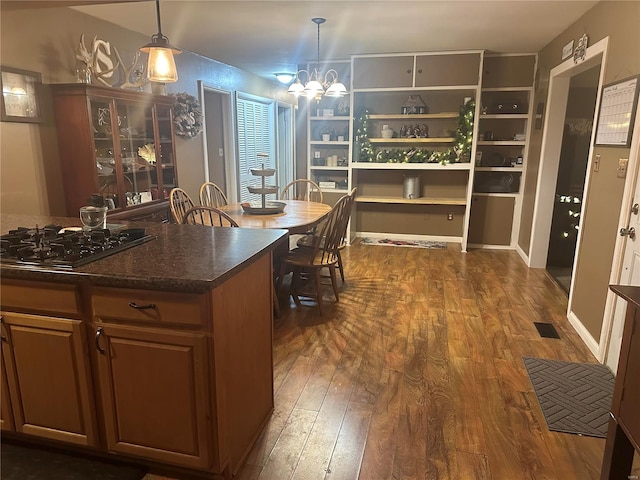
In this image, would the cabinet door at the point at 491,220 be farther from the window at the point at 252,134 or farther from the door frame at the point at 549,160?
the window at the point at 252,134

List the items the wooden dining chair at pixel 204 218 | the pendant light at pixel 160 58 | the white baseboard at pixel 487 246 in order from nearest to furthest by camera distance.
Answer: the pendant light at pixel 160 58, the wooden dining chair at pixel 204 218, the white baseboard at pixel 487 246

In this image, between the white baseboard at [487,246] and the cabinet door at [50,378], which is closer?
the cabinet door at [50,378]

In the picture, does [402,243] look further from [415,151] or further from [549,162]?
[549,162]

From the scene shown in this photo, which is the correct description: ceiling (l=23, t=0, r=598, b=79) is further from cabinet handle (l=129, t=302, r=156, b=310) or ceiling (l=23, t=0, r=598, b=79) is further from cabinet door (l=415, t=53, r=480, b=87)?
cabinet handle (l=129, t=302, r=156, b=310)

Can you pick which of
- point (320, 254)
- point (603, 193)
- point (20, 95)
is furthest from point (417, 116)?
point (20, 95)

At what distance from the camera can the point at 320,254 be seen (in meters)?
3.62

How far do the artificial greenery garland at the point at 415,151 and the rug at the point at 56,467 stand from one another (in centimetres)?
454

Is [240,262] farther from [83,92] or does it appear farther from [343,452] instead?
[83,92]

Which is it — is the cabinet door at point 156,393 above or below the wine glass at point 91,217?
below

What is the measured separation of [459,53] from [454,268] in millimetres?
2465

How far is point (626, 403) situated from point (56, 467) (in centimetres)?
216

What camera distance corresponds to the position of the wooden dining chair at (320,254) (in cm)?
339

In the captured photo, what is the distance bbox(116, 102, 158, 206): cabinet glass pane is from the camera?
11.8 ft

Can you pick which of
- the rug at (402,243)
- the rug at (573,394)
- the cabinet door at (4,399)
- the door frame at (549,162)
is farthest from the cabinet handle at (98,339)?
the rug at (402,243)
